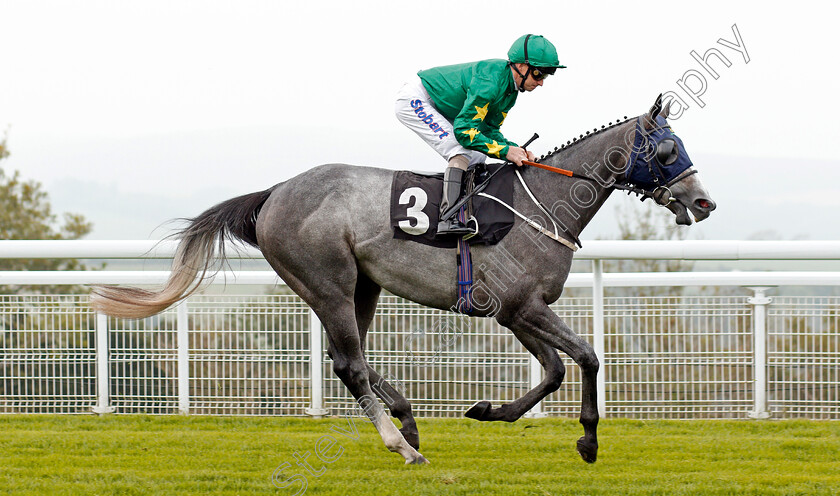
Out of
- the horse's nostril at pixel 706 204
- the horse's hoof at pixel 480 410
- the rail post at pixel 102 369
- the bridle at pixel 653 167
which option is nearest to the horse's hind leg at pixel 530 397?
the horse's hoof at pixel 480 410

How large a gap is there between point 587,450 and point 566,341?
1.86ft

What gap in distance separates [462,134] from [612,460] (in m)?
1.80

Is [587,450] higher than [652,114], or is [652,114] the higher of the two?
[652,114]

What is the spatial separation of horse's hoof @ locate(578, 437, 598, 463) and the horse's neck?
3.34 ft

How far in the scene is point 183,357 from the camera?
6.05 m

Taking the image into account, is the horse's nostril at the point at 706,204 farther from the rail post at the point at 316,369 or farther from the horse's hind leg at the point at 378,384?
the rail post at the point at 316,369

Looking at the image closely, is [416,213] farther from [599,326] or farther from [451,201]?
[599,326]

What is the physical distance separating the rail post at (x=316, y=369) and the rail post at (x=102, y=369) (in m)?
1.33

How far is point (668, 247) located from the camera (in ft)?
18.8

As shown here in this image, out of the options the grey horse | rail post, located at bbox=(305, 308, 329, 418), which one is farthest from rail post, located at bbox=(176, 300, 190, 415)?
the grey horse

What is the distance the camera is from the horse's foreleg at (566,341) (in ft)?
14.5

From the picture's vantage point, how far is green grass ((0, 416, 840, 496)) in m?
4.12

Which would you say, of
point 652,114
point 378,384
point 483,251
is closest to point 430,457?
point 378,384

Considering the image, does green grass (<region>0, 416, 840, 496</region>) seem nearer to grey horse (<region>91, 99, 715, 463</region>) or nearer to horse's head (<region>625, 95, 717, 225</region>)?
grey horse (<region>91, 99, 715, 463</region>)
